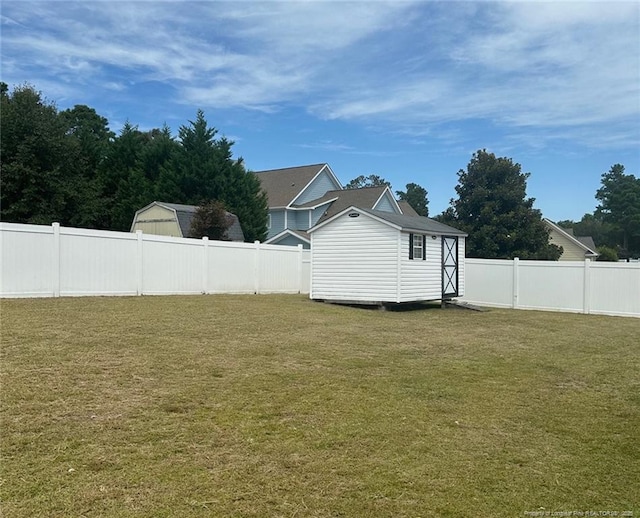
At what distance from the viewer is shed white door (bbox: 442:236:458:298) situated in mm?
16000

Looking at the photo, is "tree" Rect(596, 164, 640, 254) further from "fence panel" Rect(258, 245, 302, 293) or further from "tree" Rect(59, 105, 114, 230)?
"tree" Rect(59, 105, 114, 230)

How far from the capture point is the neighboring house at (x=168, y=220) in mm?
19844

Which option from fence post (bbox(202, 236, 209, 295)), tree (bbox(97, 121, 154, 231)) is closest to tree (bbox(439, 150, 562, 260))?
tree (bbox(97, 121, 154, 231))

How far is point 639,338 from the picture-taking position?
1034 centimetres

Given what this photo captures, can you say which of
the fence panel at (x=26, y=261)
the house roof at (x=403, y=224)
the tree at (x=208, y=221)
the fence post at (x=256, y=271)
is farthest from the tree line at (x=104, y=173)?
the fence panel at (x=26, y=261)

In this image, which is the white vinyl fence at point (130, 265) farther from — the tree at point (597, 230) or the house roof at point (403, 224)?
the tree at point (597, 230)

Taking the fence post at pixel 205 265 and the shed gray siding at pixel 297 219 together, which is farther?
the shed gray siding at pixel 297 219

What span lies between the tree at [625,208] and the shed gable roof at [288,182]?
145ft

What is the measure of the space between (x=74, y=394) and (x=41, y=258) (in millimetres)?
7396

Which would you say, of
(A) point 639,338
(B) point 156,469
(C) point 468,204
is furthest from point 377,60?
(C) point 468,204

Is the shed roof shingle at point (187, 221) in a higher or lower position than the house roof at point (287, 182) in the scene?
lower

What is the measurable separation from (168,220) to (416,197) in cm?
5247

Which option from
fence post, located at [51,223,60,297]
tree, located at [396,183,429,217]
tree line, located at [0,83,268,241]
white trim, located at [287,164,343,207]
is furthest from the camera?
tree, located at [396,183,429,217]

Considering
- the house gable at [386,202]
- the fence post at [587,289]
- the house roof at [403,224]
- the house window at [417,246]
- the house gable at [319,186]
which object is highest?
the house gable at [319,186]
